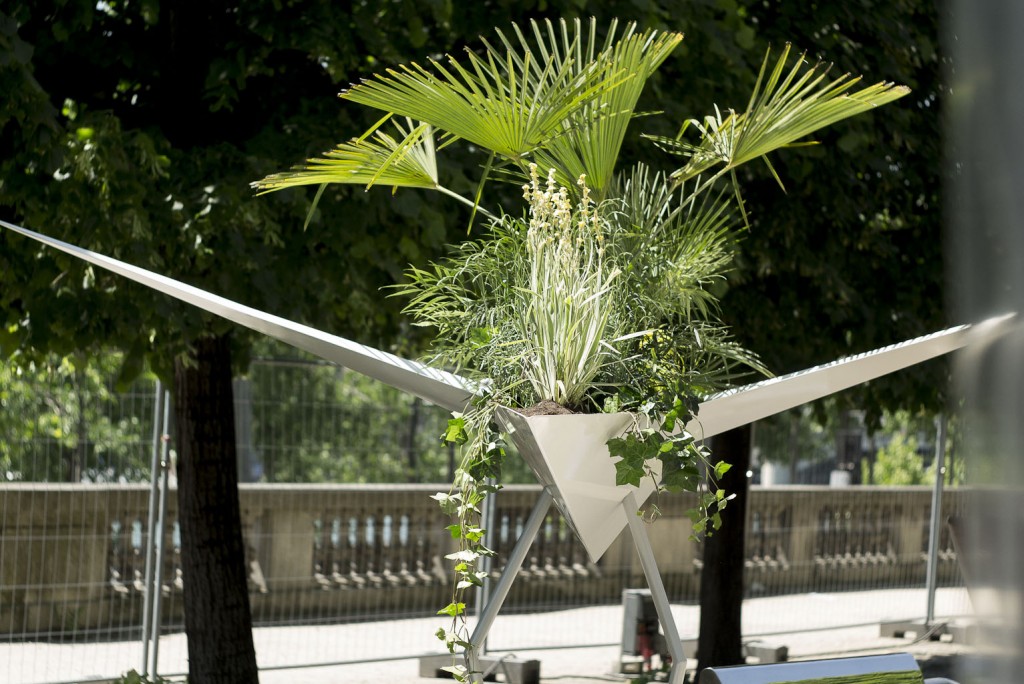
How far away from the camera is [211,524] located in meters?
5.52

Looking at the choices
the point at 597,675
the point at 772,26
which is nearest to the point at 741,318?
the point at 772,26

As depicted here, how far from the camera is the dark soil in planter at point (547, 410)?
2518 mm

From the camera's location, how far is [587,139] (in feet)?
9.77

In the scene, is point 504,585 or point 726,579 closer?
point 504,585

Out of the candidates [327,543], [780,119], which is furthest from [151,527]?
[780,119]

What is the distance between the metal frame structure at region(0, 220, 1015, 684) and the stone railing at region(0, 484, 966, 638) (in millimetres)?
4514

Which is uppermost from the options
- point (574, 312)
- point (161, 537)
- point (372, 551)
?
point (574, 312)

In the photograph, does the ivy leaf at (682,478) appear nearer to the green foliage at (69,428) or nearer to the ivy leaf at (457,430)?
the ivy leaf at (457,430)

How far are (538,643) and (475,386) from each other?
7258mm

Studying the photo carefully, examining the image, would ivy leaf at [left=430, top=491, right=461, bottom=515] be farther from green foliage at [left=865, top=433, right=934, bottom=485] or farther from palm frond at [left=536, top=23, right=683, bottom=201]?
green foliage at [left=865, top=433, right=934, bottom=485]

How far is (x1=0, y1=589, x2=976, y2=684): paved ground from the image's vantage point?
7.00 m

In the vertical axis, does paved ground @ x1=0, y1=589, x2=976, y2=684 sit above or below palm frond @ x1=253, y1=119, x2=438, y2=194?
below

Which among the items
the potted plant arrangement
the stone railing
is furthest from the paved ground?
the potted plant arrangement

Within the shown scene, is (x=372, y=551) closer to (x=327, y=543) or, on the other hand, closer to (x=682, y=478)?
(x=327, y=543)
